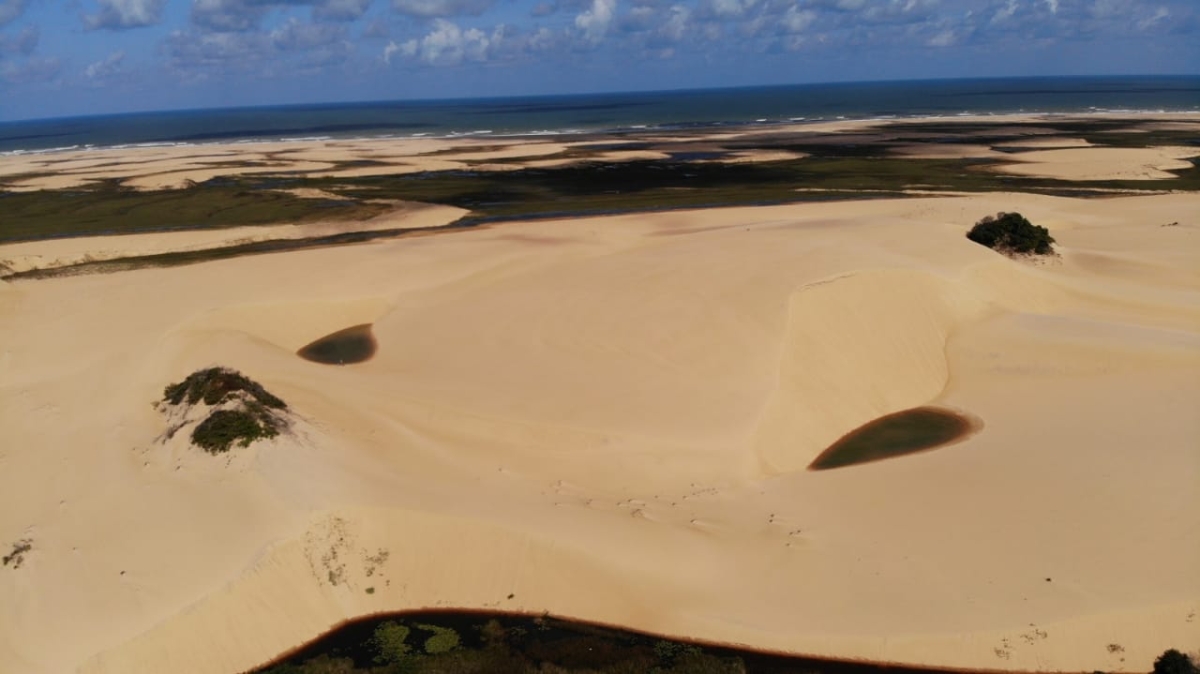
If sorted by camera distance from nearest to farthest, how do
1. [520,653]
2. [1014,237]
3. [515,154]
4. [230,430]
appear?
[520,653] < [230,430] < [1014,237] < [515,154]

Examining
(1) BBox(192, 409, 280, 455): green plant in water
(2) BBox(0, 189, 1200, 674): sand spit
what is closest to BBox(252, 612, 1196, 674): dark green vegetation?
(2) BBox(0, 189, 1200, 674): sand spit

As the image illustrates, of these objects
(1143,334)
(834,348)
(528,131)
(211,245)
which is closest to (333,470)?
(834,348)

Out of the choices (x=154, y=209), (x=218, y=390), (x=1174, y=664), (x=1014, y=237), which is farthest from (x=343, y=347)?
(x=154, y=209)

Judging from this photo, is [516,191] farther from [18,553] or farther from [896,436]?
[18,553]

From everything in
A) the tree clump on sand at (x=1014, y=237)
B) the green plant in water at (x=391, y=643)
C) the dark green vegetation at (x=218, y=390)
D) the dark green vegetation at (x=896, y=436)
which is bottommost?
the green plant in water at (x=391, y=643)

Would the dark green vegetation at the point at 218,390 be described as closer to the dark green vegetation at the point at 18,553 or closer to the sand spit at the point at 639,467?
the sand spit at the point at 639,467

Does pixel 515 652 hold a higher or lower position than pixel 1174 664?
lower

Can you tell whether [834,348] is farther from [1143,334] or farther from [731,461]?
[1143,334]

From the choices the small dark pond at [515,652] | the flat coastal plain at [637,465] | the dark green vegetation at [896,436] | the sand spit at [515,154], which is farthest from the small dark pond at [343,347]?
the sand spit at [515,154]
